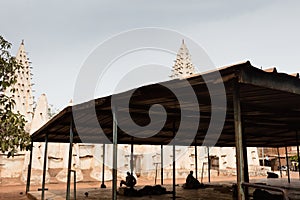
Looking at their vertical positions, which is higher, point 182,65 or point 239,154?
point 182,65

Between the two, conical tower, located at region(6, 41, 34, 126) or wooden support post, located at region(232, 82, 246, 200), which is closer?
wooden support post, located at region(232, 82, 246, 200)

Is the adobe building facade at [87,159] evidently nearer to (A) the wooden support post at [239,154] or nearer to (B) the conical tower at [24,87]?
(B) the conical tower at [24,87]

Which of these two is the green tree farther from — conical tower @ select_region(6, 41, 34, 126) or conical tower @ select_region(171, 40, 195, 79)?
conical tower @ select_region(171, 40, 195, 79)

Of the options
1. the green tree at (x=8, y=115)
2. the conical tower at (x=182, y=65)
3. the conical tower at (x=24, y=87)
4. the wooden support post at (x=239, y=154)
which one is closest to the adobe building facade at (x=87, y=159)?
the conical tower at (x=24, y=87)

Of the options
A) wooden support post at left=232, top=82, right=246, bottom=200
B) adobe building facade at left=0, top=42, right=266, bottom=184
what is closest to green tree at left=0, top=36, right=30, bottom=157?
wooden support post at left=232, top=82, right=246, bottom=200

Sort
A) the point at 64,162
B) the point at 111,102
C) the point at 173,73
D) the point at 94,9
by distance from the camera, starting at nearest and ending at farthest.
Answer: the point at 111,102
the point at 94,9
the point at 64,162
the point at 173,73

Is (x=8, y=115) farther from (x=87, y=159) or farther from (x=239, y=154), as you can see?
(x=87, y=159)

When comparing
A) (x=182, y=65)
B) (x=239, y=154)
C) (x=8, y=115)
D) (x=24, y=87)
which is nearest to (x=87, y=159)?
(x=24, y=87)

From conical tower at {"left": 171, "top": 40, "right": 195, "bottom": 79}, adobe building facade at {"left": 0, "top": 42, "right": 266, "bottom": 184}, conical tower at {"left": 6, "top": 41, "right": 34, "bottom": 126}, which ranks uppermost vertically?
conical tower at {"left": 171, "top": 40, "right": 195, "bottom": 79}

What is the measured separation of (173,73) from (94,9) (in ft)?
71.5

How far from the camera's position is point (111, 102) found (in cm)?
434

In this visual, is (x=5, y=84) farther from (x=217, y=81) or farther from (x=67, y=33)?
(x=67, y=33)

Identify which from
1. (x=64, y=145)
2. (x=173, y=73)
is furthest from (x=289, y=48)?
(x=173, y=73)

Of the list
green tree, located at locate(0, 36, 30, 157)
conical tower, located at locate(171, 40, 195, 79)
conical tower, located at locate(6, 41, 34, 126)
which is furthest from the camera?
conical tower, located at locate(171, 40, 195, 79)
